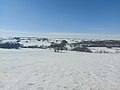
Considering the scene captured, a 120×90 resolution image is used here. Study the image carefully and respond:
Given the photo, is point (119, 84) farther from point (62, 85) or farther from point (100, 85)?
point (62, 85)

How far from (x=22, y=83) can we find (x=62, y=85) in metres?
1.50

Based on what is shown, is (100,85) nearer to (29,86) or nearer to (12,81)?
(29,86)

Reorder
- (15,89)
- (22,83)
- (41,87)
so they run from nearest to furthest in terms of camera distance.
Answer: (15,89) → (41,87) → (22,83)

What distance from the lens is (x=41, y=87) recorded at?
21.6 feet

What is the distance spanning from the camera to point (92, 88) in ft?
21.5

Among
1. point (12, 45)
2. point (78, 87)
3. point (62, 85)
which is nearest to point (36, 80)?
point (62, 85)

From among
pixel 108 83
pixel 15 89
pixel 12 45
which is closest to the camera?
pixel 15 89

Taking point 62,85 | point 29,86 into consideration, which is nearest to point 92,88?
point 62,85

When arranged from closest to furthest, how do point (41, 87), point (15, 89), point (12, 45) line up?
point (15, 89) < point (41, 87) < point (12, 45)

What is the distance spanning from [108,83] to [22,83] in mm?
3380

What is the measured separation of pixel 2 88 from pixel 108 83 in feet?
13.3

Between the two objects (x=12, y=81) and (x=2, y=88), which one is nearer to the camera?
(x=2, y=88)

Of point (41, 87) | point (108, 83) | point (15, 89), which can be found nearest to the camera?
point (15, 89)

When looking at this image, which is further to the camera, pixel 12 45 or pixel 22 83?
pixel 12 45
